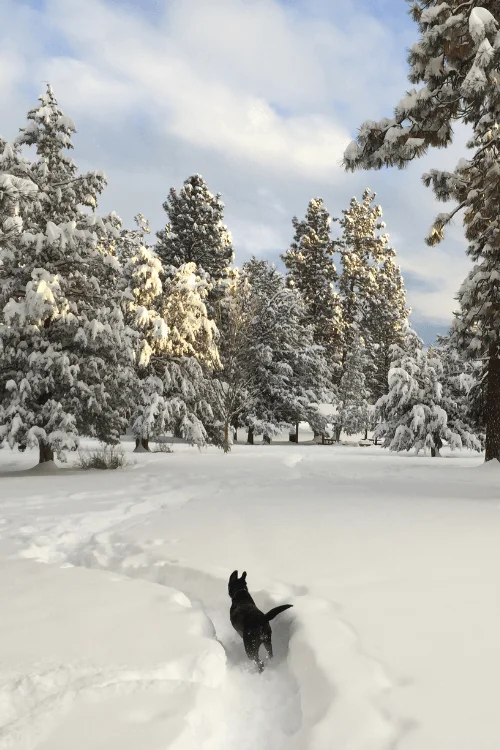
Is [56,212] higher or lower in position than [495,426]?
higher

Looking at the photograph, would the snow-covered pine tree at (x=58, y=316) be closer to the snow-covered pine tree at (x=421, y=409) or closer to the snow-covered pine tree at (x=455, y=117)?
the snow-covered pine tree at (x=455, y=117)

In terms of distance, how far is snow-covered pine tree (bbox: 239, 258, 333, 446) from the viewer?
3216 cm

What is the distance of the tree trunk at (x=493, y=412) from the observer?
41.3 ft

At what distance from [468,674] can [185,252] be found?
28117 millimetres

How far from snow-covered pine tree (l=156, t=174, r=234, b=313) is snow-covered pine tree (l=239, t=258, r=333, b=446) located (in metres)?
3.59

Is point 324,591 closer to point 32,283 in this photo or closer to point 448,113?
point 448,113

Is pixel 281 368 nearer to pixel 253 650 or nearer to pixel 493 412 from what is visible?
pixel 493 412

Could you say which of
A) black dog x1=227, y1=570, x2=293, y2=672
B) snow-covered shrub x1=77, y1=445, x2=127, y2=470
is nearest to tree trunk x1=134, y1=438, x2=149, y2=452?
snow-covered shrub x1=77, y1=445, x2=127, y2=470

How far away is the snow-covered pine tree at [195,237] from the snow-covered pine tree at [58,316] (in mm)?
14984

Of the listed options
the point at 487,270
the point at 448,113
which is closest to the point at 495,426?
the point at 487,270

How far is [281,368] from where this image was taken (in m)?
32.3

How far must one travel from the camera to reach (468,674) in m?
2.58

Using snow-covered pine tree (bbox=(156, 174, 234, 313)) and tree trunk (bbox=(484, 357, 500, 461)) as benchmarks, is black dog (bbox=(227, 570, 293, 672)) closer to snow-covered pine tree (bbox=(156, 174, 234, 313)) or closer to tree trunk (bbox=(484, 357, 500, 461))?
tree trunk (bbox=(484, 357, 500, 461))

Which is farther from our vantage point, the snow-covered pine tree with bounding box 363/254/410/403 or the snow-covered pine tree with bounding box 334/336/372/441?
the snow-covered pine tree with bounding box 363/254/410/403
